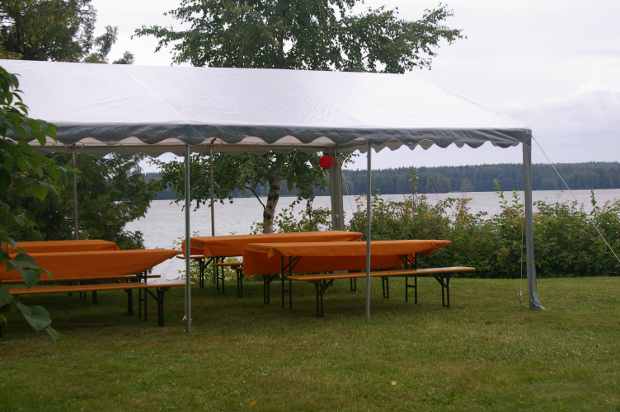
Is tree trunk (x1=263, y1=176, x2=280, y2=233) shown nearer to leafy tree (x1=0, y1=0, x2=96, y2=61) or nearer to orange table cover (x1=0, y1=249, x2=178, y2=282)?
leafy tree (x1=0, y1=0, x2=96, y2=61)

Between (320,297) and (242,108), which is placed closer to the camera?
(242,108)

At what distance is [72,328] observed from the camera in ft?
25.5

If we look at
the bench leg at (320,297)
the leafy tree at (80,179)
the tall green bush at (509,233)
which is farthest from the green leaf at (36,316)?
the leafy tree at (80,179)

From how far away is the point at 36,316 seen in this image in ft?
8.34

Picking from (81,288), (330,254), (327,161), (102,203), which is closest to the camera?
(81,288)

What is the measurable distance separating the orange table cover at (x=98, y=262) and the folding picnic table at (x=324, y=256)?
116 centimetres

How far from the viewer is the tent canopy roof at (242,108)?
7.29 m

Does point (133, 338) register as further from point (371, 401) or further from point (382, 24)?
point (382, 24)

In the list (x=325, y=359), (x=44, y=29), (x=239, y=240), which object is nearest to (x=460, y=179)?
(x=44, y=29)

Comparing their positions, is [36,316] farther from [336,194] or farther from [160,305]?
[336,194]

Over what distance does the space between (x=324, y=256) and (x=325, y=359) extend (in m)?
2.38

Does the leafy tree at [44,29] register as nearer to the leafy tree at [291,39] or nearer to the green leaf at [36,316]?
the leafy tree at [291,39]

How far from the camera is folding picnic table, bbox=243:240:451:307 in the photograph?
8203 millimetres

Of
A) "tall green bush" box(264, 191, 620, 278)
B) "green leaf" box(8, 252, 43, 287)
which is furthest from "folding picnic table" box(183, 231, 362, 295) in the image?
"green leaf" box(8, 252, 43, 287)
